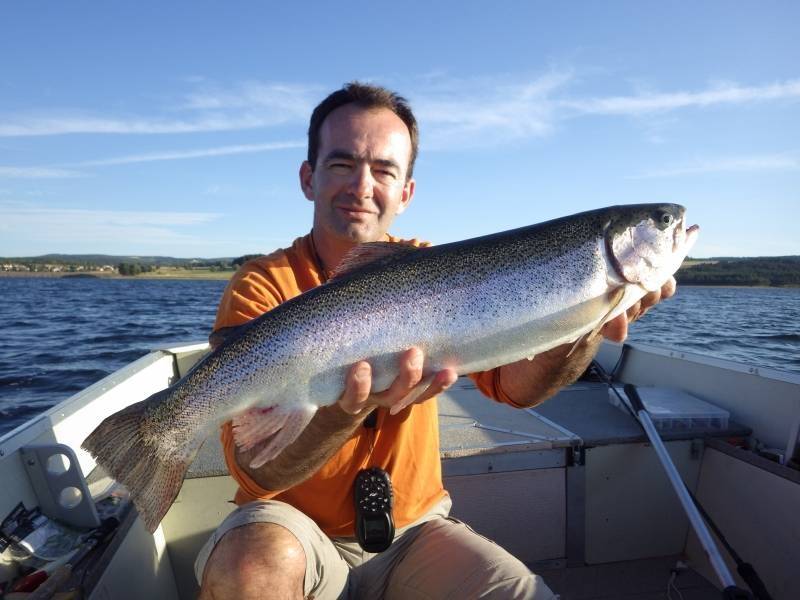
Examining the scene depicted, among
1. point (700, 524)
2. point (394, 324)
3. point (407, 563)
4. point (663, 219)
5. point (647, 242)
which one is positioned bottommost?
point (700, 524)

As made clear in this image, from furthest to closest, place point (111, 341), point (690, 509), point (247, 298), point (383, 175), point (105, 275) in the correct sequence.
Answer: point (105, 275), point (111, 341), point (690, 509), point (383, 175), point (247, 298)

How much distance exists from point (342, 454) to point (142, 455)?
1.14m

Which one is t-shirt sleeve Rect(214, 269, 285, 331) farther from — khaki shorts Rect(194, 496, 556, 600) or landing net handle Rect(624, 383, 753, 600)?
landing net handle Rect(624, 383, 753, 600)

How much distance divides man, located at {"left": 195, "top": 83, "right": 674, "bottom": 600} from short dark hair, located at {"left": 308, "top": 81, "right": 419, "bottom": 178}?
0.01 metres

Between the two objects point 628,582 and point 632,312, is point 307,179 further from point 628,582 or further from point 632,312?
point 628,582

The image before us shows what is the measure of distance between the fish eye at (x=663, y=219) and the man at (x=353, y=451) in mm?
389

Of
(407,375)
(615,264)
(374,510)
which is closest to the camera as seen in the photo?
(407,375)

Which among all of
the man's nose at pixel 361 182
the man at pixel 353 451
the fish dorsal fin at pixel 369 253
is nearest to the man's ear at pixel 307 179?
the man at pixel 353 451

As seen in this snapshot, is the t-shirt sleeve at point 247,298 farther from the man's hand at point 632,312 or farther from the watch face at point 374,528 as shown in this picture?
the man's hand at point 632,312

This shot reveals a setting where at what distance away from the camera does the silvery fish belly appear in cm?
273

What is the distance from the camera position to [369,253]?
3090 millimetres

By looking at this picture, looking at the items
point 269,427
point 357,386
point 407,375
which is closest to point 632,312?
point 407,375

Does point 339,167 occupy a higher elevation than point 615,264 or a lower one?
higher

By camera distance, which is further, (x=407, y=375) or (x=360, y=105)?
(x=360, y=105)
